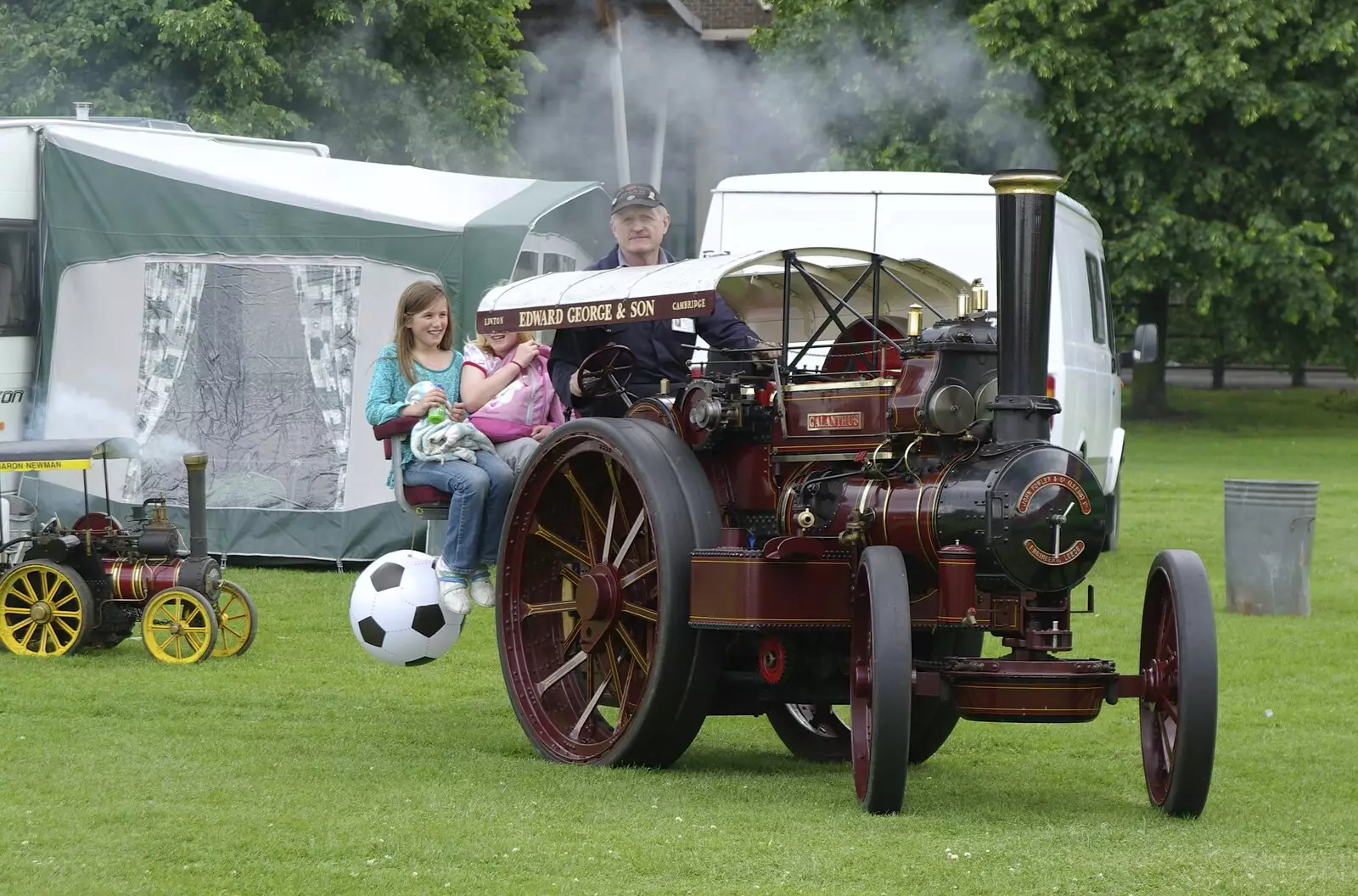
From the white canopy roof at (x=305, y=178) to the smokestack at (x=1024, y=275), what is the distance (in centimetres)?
717

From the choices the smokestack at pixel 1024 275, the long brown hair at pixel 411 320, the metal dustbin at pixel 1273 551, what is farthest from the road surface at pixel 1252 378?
the smokestack at pixel 1024 275

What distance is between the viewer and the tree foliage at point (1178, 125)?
27062 millimetres

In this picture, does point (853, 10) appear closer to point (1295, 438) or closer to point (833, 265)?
point (1295, 438)

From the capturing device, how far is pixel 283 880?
5387mm

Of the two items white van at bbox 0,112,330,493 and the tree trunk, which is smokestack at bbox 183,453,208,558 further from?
the tree trunk

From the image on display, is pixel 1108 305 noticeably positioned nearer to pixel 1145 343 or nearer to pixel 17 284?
pixel 1145 343

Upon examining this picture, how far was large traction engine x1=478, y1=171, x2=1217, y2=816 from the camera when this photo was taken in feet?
20.0

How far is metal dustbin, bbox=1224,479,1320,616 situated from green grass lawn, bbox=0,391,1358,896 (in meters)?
1.50

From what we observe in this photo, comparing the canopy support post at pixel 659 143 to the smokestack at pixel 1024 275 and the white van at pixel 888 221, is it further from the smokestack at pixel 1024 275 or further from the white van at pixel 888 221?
the smokestack at pixel 1024 275

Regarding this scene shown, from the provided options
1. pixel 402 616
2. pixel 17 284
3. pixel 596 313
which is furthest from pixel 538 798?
pixel 17 284

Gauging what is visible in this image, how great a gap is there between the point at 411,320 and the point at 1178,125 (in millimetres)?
20800

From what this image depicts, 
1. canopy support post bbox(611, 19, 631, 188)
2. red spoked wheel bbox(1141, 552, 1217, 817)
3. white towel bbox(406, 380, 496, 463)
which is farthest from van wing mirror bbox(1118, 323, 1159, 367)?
canopy support post bbox(611, 19, 631, 188)

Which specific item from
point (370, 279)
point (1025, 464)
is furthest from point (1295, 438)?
point (1025, 464)

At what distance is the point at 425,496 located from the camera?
822 cm
